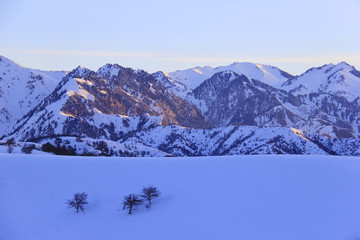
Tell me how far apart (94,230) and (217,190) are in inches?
856

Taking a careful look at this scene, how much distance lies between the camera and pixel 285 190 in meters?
69.1

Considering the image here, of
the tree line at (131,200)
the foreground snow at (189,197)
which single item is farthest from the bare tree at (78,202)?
the foreground snow at (189,197)

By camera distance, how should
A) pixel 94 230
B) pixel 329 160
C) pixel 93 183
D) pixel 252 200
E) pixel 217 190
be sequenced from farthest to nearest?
1. pixel 329 160
2. pixel 93 183
3. pixel 217 190
4. pixel 252 200
5. pixel 94 230

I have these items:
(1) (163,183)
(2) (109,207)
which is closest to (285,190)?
(1) (163,183)

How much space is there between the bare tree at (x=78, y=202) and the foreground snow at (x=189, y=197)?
1.09 metres

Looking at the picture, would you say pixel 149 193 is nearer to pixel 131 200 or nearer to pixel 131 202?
pixel 131 200

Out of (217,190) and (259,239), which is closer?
(259,239)

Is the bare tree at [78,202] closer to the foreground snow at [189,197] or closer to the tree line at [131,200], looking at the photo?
the tree line at [131,200]

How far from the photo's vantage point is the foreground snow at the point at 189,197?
194ft

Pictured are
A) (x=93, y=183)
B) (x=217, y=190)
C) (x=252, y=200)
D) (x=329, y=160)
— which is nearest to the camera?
(x=252, y=200)

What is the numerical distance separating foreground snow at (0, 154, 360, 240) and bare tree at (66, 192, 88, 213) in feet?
3.58

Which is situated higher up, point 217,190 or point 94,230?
point 217,190

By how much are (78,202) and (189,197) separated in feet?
60.4

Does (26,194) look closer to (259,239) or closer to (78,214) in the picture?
(78,214)
